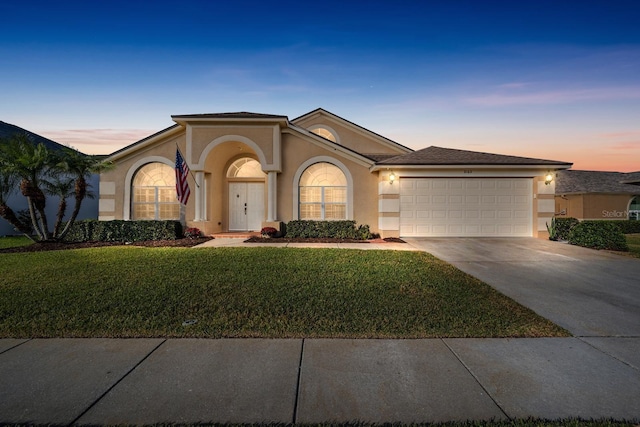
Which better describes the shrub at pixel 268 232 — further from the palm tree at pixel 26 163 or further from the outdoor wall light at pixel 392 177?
the palm tree at pixel 26 163

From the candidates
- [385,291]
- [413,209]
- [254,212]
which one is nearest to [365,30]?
[413,209]

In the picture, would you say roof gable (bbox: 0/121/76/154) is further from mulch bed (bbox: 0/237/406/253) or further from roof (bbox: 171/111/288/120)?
roof (bbox: 171/111/288/120)

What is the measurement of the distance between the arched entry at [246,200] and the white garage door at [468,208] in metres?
7.06

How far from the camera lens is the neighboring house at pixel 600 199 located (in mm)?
24516

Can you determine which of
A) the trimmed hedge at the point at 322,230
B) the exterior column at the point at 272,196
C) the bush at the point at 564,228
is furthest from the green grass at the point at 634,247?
the exterior column at the point at 272,196

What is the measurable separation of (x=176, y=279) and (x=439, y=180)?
459 inches

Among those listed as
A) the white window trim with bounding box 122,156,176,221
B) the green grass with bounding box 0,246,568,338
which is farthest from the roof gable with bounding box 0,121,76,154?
the green grass with bounding box 0,246,568,338

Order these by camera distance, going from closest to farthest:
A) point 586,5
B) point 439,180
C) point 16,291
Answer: point 16,291 → point 586,5 → point 439,180

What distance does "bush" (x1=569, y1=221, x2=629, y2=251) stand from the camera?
10.6 meters

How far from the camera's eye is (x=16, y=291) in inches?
212

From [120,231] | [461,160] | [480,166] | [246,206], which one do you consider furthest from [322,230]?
[120,231]

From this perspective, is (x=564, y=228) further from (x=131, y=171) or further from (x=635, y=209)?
(x=635, y=209)

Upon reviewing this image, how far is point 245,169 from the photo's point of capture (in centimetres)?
1559

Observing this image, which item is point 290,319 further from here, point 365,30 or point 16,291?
point 365,30
